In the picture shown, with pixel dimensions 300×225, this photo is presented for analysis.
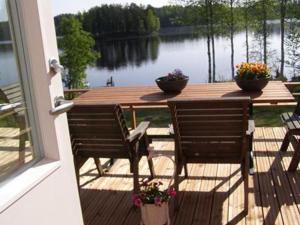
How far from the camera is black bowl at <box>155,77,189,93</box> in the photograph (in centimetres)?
368

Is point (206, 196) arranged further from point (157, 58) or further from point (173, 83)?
point (157, 58)

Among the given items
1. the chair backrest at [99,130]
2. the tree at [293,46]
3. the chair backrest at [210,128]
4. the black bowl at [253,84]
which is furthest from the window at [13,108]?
the tree at [293,46]

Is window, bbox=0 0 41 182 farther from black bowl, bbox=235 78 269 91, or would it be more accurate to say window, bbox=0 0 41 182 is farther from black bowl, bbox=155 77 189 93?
black bowl, bbox=235 78 269 91

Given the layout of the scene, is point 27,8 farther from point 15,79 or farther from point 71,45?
point 71,45

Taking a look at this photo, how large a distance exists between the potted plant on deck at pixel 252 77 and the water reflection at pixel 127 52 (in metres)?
30.5

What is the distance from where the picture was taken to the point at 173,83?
3.67 m

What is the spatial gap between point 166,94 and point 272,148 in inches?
51.0

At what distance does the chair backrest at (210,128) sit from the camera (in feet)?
8.45

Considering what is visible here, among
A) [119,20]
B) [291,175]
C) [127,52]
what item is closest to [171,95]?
[291,175]

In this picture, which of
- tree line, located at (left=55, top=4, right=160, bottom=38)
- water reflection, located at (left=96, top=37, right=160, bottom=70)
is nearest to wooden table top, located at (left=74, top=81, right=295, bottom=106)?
water reflection, located at (left=96, top=37, right=160, bottom=70)

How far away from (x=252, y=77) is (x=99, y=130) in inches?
59.5

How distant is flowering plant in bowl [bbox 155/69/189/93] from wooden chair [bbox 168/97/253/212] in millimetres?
962

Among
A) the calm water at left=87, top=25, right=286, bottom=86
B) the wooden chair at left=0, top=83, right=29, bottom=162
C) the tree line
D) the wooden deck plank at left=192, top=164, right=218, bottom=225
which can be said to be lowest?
the calm water at left=87, top=25, right=286, bottom=86

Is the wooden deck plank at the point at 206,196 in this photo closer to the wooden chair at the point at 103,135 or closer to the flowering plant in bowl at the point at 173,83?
the wooden chair at the point at 103,135
